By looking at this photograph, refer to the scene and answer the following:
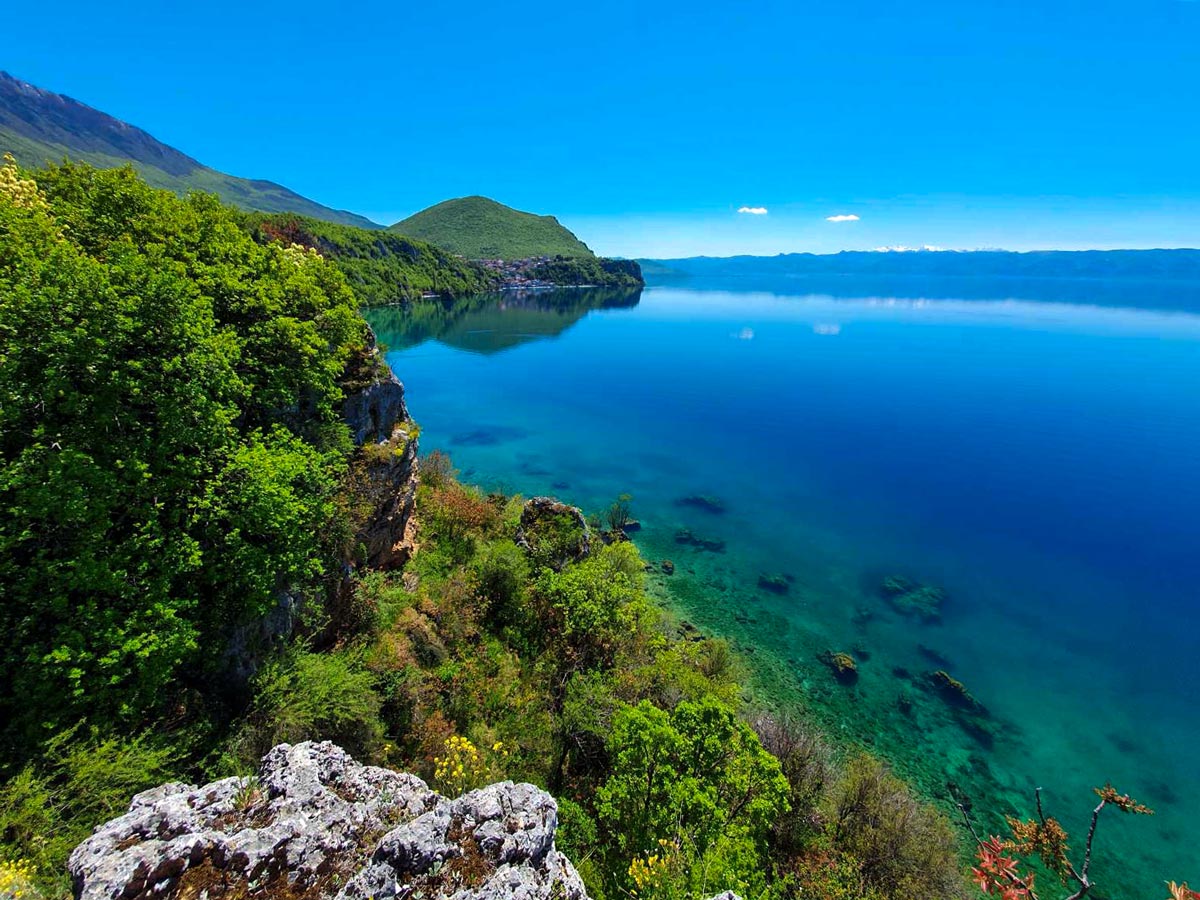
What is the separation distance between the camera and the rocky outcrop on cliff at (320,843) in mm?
7270

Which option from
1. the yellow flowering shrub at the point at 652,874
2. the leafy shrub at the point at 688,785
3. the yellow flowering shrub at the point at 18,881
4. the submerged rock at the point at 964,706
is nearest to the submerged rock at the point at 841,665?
the submerged rock at the point at 964,706

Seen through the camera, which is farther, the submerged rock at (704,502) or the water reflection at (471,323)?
the water reflection at (471,323)

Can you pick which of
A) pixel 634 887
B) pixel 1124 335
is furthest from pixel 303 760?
pixel 1124 335

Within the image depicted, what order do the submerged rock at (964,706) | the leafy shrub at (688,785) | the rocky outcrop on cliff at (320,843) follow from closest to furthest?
the rocky outcrop on cliff at (320,843)
the leafy shrub at (688,785)
the submerged rock at (964,706)

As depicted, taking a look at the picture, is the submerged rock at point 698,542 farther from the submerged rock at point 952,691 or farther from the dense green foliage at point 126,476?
the dense green foliage at point 126,476

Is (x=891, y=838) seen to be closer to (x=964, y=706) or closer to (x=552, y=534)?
(x=964, y=706)

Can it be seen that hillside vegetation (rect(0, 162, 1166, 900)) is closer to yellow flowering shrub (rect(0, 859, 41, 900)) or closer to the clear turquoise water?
yellow flowering shrub (rect(0, 859, 41, 900))

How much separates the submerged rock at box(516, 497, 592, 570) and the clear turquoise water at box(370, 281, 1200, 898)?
9.57m

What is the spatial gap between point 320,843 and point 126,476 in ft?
30.4

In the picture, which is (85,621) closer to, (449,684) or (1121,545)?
(449,684)

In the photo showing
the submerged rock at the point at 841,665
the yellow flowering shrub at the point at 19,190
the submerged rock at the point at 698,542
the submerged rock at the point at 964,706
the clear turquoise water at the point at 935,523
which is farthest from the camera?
the submerged rock at the point at 698,542

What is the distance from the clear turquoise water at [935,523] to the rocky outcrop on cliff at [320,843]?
21530mm

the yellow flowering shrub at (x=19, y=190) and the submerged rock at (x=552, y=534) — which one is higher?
the yellow flowering shrub at (x=19, y=190)

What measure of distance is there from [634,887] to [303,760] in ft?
30.2
